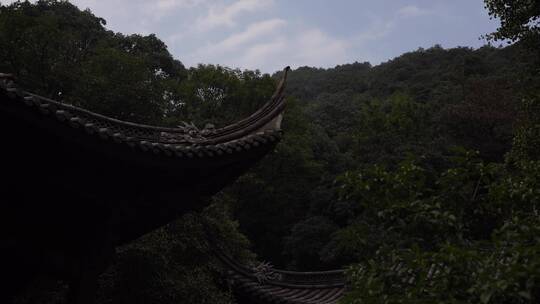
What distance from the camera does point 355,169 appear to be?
6688 mm

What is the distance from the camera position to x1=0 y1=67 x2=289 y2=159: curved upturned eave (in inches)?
162

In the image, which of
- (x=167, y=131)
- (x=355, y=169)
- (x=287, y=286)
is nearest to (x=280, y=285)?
(x=287, y=286)

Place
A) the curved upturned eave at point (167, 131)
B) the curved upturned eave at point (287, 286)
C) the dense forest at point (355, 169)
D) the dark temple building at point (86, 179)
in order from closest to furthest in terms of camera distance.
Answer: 1. the dense forest at point (355, 169)
2. the curved upturned eave at point (167, 131)
3. the dark temple building at point (86, 179)
4. the curved upturned eave at point (287, 286)

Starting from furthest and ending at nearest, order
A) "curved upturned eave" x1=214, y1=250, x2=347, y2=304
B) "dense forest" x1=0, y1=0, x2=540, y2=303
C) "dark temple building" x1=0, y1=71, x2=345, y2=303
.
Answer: "curved upturned eave" x1=214, y1=250, x2=347, y2=304 < "dark temple building" x1=0, y1=71, x2=345, y2=303 < "dense forest" x1=0, y1=0, x2=540, y2=303

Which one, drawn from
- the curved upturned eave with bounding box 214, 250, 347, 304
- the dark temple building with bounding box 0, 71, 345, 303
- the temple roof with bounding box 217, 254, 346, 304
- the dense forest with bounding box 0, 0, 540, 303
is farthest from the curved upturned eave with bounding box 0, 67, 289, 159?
the temple roof with bounding box 217, 254, 346, 304

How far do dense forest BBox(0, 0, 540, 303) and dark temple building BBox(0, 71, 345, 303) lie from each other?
1333 millimetres

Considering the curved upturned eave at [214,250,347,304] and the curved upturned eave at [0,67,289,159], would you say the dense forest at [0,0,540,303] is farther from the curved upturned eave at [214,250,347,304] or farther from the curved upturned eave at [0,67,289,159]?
the curved upturned eave at [0,67,289,159]

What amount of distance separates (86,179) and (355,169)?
10.5 feet

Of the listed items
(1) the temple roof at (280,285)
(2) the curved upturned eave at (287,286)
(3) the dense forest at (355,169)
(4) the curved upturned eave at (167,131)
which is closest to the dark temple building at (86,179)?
(4) the curved upturned eave at (167,131)

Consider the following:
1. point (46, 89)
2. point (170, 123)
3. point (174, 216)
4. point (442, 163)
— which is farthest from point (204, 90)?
point (174, 216)

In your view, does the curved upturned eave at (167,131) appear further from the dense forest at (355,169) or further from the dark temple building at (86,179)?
the dense forest at (355,169)

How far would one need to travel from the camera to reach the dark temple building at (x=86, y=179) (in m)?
4.30

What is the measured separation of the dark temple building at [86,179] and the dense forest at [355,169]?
1.33 m

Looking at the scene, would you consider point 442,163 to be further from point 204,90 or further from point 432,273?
point 432,273
